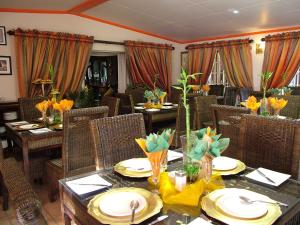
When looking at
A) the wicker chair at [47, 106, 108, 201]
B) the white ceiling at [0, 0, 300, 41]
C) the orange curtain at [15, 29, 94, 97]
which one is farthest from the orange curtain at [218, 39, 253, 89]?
the wicker chair at [47, 106, 108, 201]

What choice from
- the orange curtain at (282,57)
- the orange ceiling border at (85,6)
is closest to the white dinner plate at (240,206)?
A: the orange ceiling border at (85,6)

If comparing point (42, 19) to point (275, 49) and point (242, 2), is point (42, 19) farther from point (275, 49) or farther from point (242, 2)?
point (275, 49)

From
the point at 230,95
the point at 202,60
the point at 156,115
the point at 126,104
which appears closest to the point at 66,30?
the point at 126,104

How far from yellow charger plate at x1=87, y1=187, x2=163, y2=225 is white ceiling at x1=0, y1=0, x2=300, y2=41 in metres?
3.42

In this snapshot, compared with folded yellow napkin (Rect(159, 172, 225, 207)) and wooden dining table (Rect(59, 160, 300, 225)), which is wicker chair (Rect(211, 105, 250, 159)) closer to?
wooden dining table (Rect(59, 160, 300, 225))

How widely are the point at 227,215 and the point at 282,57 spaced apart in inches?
189

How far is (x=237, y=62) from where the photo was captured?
5.59 m

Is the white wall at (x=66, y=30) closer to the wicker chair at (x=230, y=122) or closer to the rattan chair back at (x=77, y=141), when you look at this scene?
the rattan chair back at (x=77, y=141)

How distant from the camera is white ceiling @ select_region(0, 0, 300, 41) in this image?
3.82 m

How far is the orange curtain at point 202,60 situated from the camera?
6059 millimetres

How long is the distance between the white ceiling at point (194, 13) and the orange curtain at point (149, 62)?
19.6 inches

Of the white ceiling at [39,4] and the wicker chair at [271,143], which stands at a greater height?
the white ceiling at [39,4]

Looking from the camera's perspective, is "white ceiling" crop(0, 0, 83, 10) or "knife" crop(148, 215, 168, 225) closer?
"knife" crop(148, 215, 168, 225)

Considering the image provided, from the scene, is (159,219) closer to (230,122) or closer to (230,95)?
(230,122)
